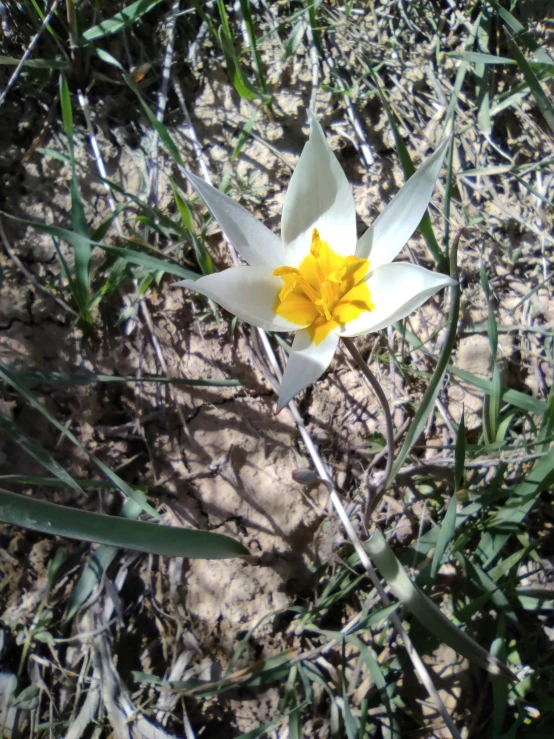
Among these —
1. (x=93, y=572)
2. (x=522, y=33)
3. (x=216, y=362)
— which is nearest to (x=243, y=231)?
(x=216, y=362)

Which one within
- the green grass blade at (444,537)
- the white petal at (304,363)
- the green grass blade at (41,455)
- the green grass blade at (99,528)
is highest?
the white petal at (304,363)

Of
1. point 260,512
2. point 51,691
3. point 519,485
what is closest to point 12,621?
point 51,691

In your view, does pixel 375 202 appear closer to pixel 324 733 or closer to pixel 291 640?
pixel 291 640

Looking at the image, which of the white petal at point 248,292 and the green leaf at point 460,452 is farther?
the green leaf at point 460,452

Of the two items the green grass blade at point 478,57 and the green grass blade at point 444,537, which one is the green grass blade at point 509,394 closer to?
the green grass blade at point 444,537

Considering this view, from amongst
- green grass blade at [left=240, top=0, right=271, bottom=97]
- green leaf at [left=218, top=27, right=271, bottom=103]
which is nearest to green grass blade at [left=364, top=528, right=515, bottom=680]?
green leaf at [left=218, top=27, right=271, bottom=103]

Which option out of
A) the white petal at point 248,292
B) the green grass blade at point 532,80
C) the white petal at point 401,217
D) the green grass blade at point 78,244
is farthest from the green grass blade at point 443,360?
the green grass blade at point 78,244

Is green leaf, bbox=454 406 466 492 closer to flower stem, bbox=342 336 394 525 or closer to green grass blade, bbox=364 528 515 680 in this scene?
flower stem, bbox=342 336 394 525
